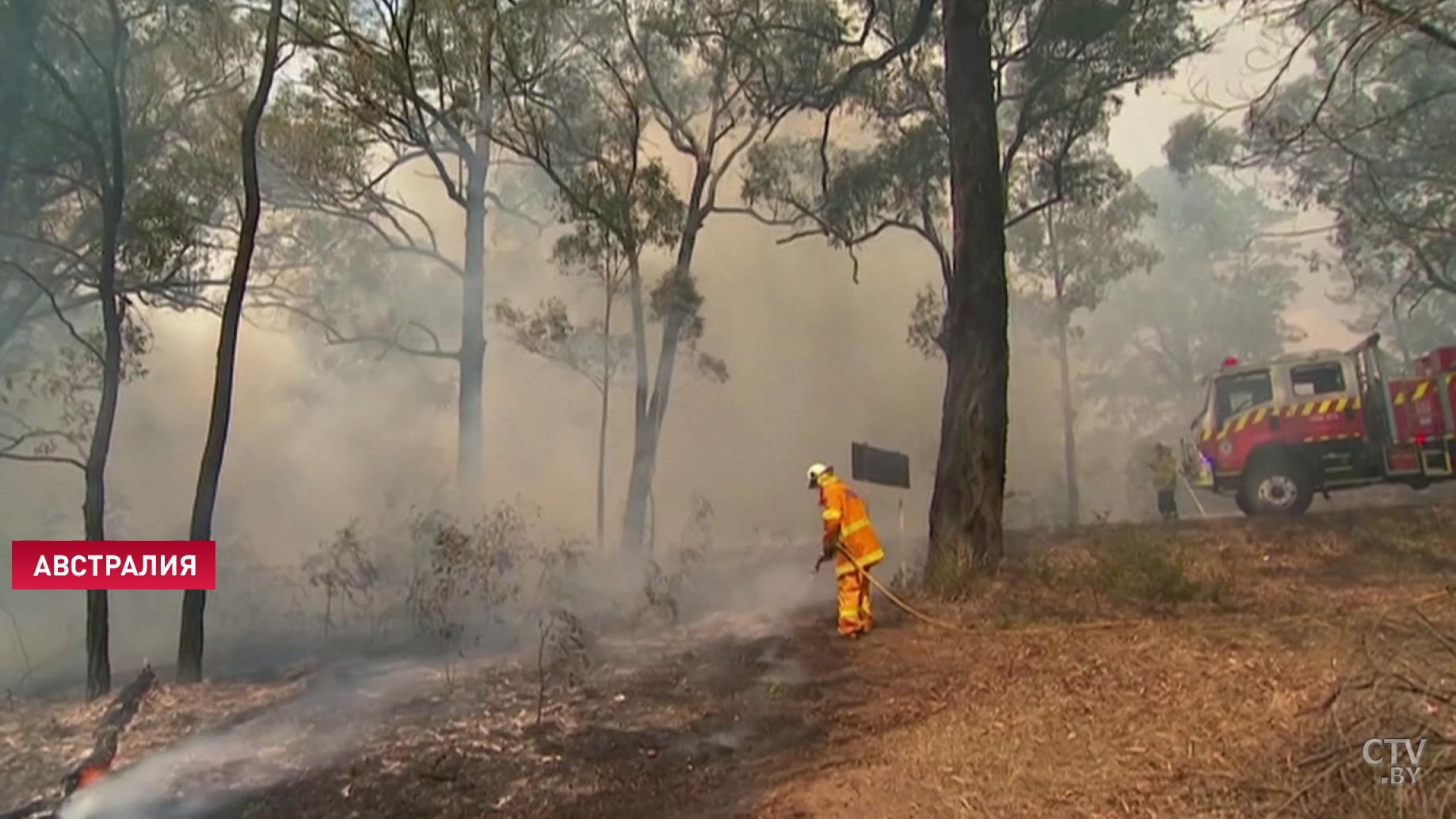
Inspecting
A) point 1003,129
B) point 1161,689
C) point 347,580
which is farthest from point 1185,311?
point 1161,689

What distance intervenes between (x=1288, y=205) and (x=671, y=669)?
15343 mm

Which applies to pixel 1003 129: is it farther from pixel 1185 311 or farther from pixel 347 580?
pixel 1185 311

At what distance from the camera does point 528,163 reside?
58.1 feet

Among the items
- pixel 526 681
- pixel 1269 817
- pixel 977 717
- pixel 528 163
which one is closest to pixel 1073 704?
pixel 977 717

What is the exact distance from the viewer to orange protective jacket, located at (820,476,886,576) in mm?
7578

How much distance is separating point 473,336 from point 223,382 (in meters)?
8.52

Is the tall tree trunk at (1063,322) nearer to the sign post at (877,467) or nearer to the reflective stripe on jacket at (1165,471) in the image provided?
the reflective stripe on jacket at (1165,471)

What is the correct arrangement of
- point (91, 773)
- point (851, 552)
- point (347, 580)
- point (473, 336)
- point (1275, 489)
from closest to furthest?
1. point (91, 773)
2. point (851, 552)
3. point (1275, 489)
4. point (347, 580)
5. point (473, 336)

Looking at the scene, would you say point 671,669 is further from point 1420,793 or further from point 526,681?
point 1420,793

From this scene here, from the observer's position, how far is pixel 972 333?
9.18 metres

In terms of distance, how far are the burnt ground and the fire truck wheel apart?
2.79 metres

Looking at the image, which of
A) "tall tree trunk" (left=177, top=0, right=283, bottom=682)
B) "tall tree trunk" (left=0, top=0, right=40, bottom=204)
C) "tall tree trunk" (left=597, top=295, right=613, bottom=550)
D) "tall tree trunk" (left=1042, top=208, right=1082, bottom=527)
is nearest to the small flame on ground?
"tall tree trunk" (left=177, top=0, right=283, bottom=682)
